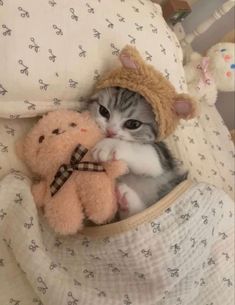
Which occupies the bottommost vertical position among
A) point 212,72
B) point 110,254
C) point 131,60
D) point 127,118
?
point 110,254

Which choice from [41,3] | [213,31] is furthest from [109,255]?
[213,31]

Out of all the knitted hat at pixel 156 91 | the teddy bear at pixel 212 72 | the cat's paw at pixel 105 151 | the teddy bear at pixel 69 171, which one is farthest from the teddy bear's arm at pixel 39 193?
the teddy bear at pixel 212 72

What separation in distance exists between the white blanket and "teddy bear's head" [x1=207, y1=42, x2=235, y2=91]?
59cm

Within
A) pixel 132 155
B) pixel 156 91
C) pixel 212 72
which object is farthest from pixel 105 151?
pixel 212 72

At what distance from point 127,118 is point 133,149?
0.23 feet

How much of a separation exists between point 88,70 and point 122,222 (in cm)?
36

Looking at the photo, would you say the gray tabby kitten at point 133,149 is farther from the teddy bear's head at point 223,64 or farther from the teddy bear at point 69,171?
the teddy bear's head at point 223,64

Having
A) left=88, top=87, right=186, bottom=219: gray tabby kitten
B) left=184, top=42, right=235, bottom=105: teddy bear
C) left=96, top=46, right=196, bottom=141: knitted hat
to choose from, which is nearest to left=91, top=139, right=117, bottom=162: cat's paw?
left=88, top=87, right=186, bottom=219: gray tabby kitten

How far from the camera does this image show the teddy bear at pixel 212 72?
4.44 ft

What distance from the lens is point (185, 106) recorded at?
84cm

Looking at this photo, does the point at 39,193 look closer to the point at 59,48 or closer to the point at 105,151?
the point at 105,151

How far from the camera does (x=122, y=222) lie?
78cm

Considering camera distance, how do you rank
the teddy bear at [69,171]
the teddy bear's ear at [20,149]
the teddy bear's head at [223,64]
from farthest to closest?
the teddy bear's head at [223,64] → the teddy bear's ear at [20,149] → the teddy bear at [69,171]

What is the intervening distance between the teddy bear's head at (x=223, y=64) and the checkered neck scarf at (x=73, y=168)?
713mm
